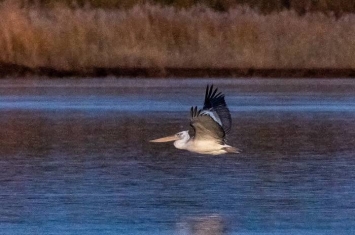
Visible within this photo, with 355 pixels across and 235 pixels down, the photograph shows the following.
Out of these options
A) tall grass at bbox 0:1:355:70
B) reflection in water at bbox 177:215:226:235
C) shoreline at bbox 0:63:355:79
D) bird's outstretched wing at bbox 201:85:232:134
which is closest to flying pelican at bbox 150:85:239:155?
bird's outstretched wing at bbox 201:85:232:134

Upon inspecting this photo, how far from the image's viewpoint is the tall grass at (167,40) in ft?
66.4

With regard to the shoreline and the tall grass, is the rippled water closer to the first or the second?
the shoreline

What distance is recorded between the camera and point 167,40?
70.0 ft

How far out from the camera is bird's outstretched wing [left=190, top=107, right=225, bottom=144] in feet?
28.2

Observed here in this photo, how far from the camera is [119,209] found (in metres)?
7.94

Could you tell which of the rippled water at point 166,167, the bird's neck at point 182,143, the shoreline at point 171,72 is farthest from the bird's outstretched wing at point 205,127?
the shoreline at point 171,72

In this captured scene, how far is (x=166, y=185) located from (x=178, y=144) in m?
0.40

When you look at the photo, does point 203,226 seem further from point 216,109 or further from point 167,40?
point 167,40

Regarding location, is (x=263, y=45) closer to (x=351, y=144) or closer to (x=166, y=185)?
(x=351, y=144)

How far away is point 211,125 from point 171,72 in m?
10.9

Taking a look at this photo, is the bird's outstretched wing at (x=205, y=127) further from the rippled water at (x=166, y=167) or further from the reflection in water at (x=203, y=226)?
the reflection in water at (x=203, y=226)

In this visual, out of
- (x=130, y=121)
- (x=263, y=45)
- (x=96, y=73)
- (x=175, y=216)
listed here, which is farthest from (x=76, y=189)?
(x=263, y=45)

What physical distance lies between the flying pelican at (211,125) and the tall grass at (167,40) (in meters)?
11.0

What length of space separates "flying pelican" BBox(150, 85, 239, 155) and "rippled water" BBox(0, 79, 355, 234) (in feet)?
1.04
